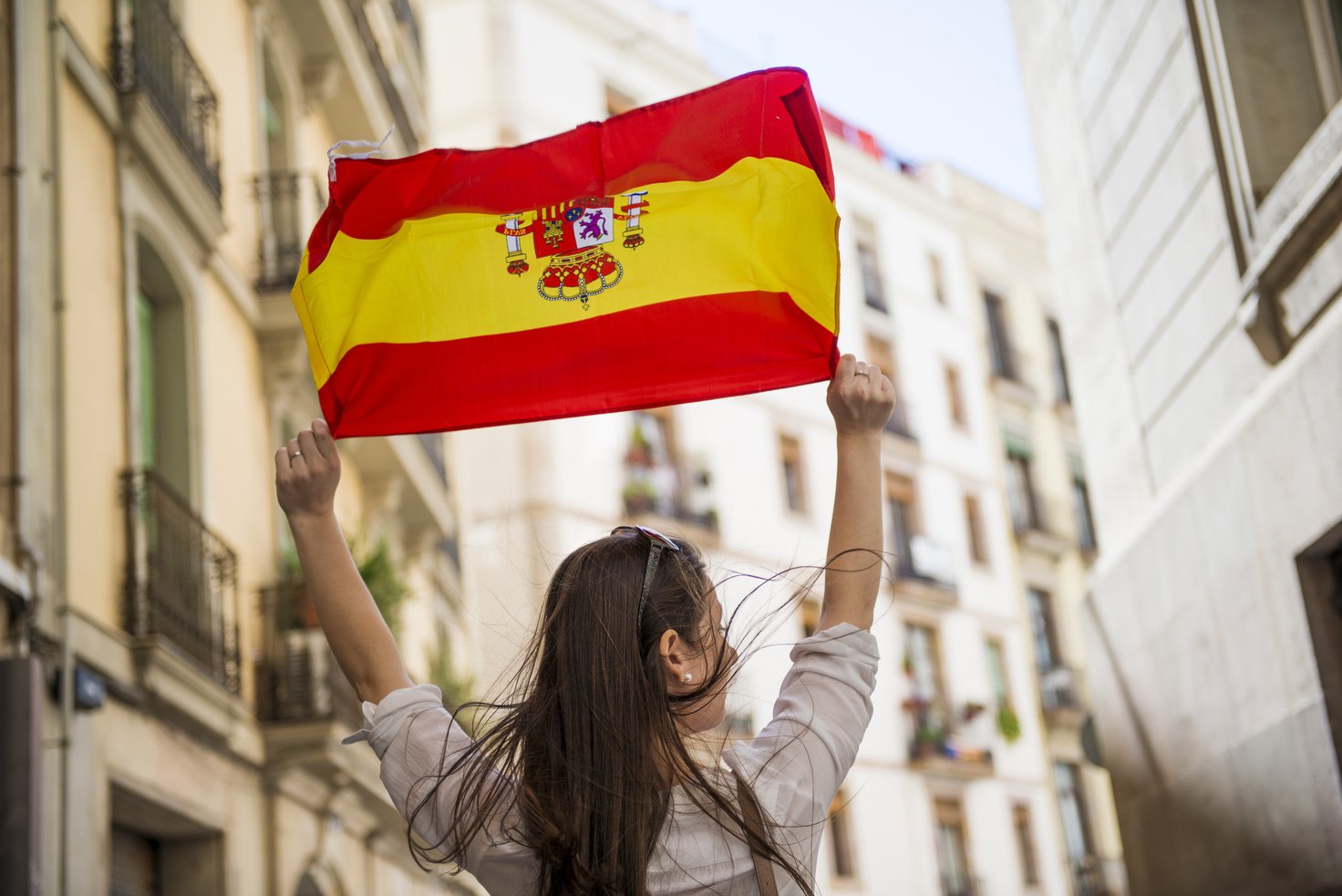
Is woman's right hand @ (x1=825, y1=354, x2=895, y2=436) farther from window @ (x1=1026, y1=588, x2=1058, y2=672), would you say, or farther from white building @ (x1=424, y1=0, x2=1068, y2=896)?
window @ (x1=1026, y1=588, x2=1058, y2=672)

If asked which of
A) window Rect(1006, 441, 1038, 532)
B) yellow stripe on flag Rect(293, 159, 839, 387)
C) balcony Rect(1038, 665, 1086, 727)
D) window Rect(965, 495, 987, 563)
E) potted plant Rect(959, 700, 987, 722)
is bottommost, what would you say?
yellow stripe on flag Rect(293, 159, 839, 387)

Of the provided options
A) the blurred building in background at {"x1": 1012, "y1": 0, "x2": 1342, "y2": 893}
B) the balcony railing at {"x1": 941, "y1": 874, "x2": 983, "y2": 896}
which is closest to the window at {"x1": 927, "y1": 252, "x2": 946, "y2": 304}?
the balcony railing at {"x1": 941, "y1": 874, "x2": 983, "y2": 896}

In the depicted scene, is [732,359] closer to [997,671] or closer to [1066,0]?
[1066,0]

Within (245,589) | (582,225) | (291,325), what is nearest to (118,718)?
(245,589)

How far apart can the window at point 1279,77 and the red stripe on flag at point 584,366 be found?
12.5 ft

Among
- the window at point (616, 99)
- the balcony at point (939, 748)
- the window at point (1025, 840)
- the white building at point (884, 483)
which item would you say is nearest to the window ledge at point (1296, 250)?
the white building at point (884, 483)

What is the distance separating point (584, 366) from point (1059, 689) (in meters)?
32.8

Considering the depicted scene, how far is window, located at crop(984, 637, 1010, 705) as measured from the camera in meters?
34.6

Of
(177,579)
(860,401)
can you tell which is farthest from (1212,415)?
(177,579)

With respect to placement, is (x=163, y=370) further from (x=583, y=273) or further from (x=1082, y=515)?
(x=1082, y=515)

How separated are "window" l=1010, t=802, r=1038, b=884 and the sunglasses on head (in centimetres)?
3223

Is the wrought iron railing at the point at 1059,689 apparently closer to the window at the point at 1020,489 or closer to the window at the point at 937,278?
the window at the point at 1020,489

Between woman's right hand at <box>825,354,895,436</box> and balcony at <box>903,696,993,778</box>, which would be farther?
balcony at <box>903,696,993,778</box>

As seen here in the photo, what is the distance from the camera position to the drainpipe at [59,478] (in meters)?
8.94
